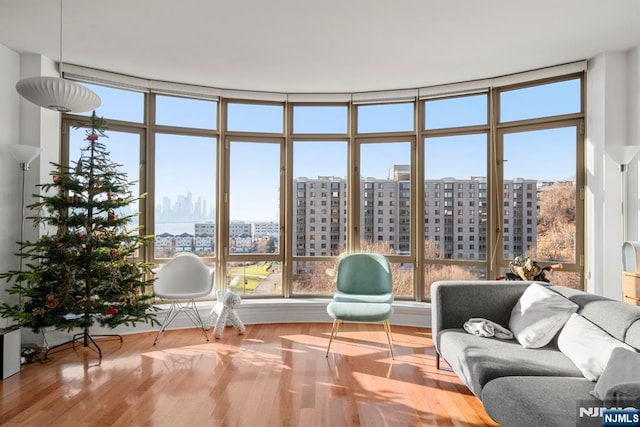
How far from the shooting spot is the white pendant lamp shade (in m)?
2.52

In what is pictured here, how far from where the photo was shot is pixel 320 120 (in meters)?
5.37

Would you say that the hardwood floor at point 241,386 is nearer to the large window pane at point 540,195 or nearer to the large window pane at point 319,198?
the large window pane at point 319,198

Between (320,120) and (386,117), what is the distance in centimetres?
85

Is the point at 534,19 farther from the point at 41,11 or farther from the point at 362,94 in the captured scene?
the point at 41,11

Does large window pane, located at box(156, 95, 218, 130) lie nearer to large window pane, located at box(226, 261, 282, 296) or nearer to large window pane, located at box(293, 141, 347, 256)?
large window pane, located at box(293, 141, 347, 256)

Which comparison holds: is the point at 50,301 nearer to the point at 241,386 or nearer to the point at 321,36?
the point at 241,386

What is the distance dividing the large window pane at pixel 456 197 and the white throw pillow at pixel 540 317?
1.80 m

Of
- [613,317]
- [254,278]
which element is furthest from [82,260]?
[613,317]

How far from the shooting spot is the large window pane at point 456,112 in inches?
191

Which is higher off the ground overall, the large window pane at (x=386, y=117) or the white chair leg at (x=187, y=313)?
the large window pane at (x=386, y=117)

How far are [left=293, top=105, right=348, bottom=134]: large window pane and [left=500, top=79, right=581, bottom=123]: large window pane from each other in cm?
192

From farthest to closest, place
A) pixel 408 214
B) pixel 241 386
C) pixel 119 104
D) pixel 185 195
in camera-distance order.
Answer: pixel 408 214, pixel 185 195, pixel 119 104, pixel 241 386

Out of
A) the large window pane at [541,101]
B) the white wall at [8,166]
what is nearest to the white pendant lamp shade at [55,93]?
the white wall at [8,166]

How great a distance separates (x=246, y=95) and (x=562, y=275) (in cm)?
415
